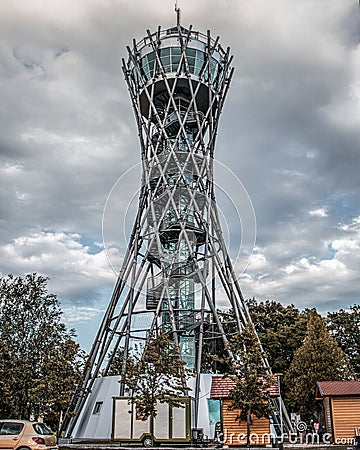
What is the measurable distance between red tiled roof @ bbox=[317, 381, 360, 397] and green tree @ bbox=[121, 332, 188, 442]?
542 centimetres

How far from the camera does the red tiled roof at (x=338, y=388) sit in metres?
18.8

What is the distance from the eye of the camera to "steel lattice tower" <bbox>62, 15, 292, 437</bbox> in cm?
2527

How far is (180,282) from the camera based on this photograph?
2605 cm

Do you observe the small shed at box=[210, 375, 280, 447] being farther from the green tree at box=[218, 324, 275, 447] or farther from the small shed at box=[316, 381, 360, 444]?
the small shed at box=[316, 381, 360, 444]

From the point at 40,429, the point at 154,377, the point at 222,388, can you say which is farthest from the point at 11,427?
the point at 222,388

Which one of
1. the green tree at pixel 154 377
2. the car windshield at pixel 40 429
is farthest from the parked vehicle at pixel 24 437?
the green tree at pixel 154 377

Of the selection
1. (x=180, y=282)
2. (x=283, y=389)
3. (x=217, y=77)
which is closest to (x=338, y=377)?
(x=283, y=389)

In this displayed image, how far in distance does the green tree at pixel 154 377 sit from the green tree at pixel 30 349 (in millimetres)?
3830

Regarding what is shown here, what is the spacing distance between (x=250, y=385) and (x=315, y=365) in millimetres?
14750

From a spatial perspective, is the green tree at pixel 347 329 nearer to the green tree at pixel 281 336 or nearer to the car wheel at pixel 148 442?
the green tree at pixel 281 336

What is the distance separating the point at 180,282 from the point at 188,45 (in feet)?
47.8

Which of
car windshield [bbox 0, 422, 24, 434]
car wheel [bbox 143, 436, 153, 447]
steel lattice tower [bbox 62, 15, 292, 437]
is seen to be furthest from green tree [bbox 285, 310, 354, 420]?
car windshield [bbox 0, 422, 24, 434]

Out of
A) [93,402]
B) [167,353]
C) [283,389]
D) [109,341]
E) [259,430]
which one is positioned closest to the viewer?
[259,430]

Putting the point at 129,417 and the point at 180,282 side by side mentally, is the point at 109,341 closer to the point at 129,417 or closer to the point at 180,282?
the point at 180,282
